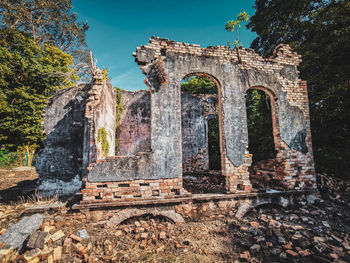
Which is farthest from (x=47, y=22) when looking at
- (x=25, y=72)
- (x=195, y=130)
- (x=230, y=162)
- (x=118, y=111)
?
(x=230, y=162)

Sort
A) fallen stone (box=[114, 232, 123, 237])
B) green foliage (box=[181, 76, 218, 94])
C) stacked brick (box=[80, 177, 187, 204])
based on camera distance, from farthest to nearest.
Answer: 1. green foliage (box=[181, 76, 218, 94])
2. stacked brick (box=[80, 177, 187, 204])
3. fallen stone (box=[114, 232, 123, 237])

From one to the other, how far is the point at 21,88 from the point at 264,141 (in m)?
15.3

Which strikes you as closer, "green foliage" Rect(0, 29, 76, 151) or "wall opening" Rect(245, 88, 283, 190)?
"wall opening" Rect(245, 88, 283, 190)

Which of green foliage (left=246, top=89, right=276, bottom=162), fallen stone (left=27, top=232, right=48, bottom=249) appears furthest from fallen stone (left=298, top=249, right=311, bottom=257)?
green foliage (left=246, top=89, right=276, bottom=162)

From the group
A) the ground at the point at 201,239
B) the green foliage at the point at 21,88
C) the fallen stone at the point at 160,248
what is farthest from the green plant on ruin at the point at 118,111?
the fallen stone at the point at 160,248

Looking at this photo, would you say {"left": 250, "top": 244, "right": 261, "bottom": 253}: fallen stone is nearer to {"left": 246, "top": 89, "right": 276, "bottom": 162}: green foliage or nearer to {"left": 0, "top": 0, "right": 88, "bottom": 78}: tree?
{"left": 246, "top": 89, "right": 276, "bottom": 162}: green foliage

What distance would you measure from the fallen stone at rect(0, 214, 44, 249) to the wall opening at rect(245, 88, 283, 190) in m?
6.10

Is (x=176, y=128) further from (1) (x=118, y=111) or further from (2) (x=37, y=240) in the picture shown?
(1) (x=118, y=111)

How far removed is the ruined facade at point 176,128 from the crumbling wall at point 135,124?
10.2 feet

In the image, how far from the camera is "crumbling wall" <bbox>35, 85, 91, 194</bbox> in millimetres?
6047

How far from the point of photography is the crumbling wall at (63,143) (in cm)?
605

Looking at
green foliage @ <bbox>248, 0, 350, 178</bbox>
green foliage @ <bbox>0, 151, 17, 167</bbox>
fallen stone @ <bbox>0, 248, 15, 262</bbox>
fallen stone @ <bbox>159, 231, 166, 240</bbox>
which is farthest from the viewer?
green foliage @ <bbox>0, 151, 17, 167</bbox>

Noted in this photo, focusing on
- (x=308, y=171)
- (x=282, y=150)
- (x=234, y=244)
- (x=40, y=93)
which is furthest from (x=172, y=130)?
(x=40, y=93)

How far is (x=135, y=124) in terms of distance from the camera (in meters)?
9.69
